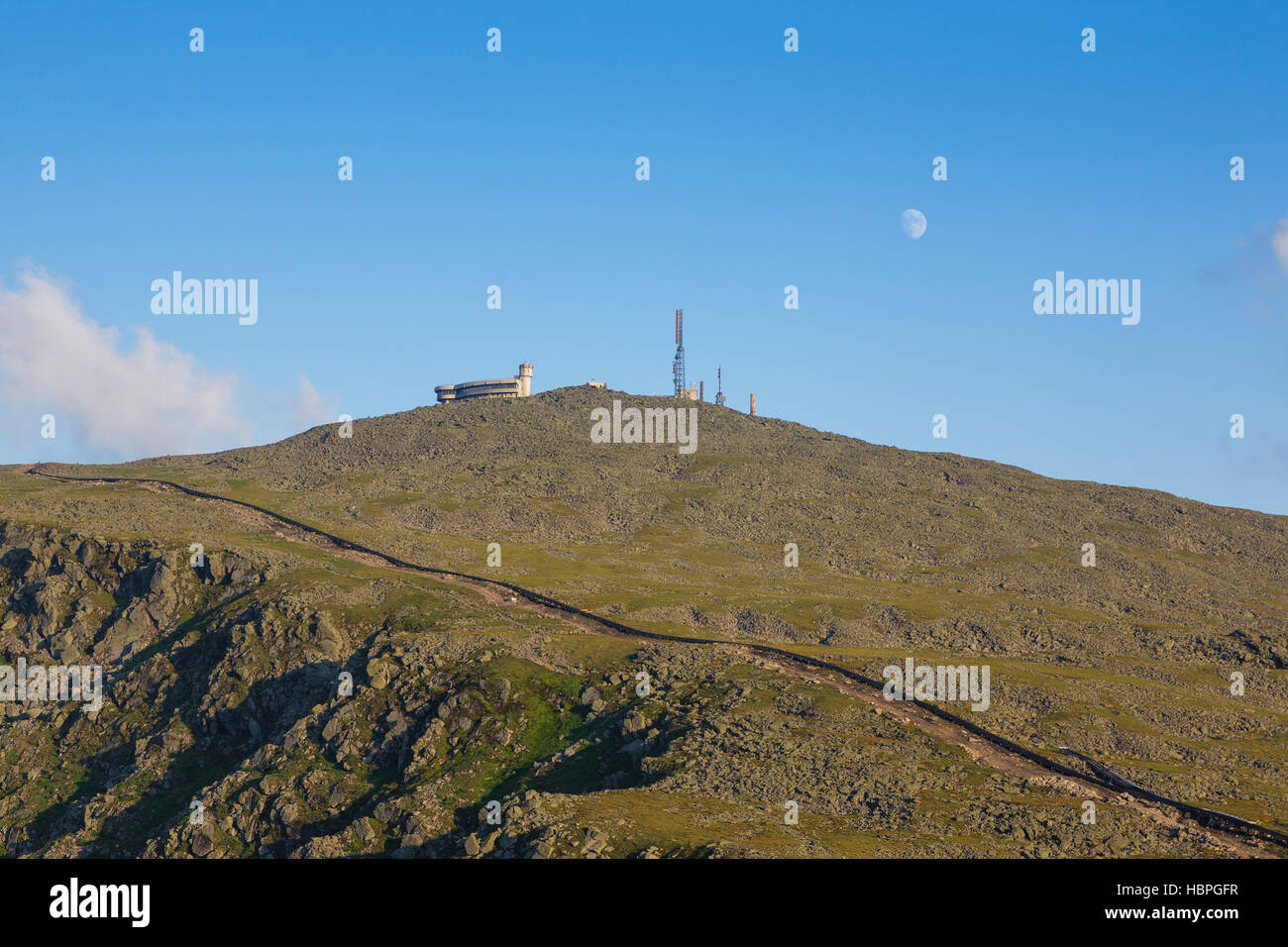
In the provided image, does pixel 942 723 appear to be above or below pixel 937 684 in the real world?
below

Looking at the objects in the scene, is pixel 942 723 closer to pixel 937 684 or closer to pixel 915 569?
pixel 937 684

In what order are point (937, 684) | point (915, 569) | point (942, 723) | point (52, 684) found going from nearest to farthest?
1. point (942, 723)
2. point (937, 684)
3. point (52, 684)
4. point (915, 569)

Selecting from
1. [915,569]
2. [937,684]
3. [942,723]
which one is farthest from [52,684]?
[915,569]

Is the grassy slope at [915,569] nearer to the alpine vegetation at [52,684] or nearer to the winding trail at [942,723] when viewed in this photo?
the winding trail at [942,723]

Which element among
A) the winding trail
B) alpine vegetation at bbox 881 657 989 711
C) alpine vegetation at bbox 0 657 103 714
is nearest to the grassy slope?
alpine vegetation at bbox 881 657 989 711

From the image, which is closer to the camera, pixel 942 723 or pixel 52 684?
pixel 942 723

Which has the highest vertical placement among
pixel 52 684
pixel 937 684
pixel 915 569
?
pixel 915 569

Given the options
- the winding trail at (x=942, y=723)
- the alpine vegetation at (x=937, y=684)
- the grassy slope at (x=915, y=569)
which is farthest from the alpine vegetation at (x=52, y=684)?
the alpine vegetation at (x=937, y=684)
